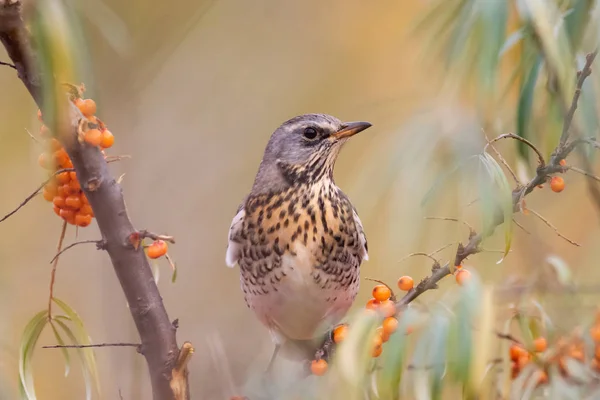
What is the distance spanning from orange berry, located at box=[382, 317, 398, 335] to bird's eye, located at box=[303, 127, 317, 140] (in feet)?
5.11

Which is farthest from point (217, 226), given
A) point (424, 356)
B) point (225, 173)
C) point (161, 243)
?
point (424, 356)

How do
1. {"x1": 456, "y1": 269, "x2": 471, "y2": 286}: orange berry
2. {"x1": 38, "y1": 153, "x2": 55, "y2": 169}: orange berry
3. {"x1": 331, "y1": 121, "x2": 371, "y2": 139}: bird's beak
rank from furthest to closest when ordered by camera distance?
{"x1": 331, "y1": 121, "x2": 371, "y2": 139}: bird's beak
{"x1": 38, "y1": 153, "x2": 55, "y2": 169}: orange berry
{"x1": 456, "y1": 269, "x2": 471, "y2": 286}: orange berry

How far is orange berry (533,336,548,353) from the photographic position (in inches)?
62.8

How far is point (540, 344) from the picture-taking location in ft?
5.34

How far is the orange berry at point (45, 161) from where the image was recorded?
1.54 metres

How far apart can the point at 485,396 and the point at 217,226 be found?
11.9ft

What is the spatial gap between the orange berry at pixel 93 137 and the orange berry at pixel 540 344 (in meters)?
0.97

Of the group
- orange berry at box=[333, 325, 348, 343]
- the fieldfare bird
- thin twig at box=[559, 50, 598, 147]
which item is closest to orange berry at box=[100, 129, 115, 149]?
orange berry at box=[333, 325, 348, 343]

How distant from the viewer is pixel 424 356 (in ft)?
4.30

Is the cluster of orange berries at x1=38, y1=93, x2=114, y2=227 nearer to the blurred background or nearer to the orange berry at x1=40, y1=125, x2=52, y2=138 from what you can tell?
the orange berry at x1=40, y1=125, x2=52, y2=138

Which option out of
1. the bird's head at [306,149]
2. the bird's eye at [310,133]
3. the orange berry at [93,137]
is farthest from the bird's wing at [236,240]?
the orange berry at [93,137]

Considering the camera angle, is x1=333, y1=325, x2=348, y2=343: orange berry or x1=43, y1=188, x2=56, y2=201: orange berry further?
x1=333, y1=325, x2=348, y2=343: orange berry

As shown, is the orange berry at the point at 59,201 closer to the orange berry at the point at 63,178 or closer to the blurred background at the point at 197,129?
the orange berry at the point at 63,178

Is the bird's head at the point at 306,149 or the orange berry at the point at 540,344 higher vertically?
the bird's head at the point at 306,149
